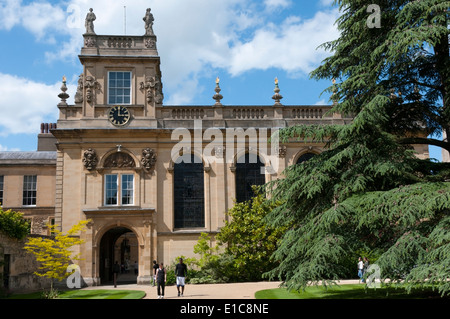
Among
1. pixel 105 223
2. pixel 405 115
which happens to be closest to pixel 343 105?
pixel 405 115

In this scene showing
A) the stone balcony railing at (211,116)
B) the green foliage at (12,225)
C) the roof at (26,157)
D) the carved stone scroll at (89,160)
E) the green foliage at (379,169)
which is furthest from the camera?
the roof at (26,157)

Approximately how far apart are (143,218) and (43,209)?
1113 centimetres

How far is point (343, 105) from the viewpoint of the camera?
48.6 feet

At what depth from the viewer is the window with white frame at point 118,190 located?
27.8m

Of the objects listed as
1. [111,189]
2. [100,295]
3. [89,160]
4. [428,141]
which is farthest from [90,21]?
[428,141]

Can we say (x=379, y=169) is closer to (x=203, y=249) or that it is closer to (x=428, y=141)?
(x=428, y=141)

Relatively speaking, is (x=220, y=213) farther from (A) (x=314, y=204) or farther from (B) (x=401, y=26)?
(B) (x=401, y=26)

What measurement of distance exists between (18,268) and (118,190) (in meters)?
7.00

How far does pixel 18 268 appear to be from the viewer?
22969mm

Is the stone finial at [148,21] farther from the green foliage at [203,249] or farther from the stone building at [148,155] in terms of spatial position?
the green foliage at [203,249]

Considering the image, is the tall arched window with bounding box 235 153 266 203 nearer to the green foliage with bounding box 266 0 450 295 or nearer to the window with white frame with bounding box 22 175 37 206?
the green foliage with bounding box 266 0 450 295

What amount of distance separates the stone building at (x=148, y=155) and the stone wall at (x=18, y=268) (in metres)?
3.09

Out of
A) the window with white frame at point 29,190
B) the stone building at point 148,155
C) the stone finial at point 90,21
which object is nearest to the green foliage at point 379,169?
the stone building at point 148,155
